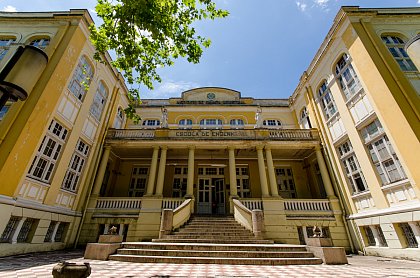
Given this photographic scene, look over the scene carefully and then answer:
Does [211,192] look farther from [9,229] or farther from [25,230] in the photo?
[9,229]

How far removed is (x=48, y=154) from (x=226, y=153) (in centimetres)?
1039

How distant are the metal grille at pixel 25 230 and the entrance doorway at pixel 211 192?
8.98 meters

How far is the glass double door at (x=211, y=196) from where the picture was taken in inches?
553

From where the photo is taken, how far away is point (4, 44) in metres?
10.3

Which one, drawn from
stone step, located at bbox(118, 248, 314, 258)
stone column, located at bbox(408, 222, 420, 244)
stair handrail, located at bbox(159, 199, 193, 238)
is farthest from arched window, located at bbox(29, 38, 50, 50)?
stone column, located at bbox(408, 222, 420, 244)

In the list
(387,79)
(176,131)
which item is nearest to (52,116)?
(176,131)

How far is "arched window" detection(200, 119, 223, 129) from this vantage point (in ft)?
57.0

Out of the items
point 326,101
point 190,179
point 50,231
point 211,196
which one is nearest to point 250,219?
point 190,179

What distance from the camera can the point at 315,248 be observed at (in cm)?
705

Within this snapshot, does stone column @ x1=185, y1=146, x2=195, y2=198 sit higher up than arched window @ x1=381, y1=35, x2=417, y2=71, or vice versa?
arched window @ x1=381, y1=35, x2=417, y2=71

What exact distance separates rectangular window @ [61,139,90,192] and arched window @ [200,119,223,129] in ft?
29.8

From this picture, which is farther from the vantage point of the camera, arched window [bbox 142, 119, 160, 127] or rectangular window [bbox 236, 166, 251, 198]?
arched window [bbox 142, 119, 160, 127]

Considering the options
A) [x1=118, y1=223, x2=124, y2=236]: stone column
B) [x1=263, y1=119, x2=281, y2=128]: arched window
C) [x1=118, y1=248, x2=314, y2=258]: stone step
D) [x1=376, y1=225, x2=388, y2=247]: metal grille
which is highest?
[x1=263, y1=119, x2=281, y2=128]: arched window

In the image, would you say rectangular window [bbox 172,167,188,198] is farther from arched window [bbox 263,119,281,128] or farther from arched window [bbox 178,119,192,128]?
arched window [bbox 263,119,281,128]
